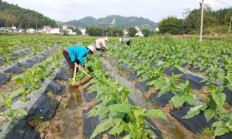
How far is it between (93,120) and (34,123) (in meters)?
0.87

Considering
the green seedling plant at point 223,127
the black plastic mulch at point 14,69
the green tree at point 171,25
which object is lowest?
the black plastic mulch at point 14,69

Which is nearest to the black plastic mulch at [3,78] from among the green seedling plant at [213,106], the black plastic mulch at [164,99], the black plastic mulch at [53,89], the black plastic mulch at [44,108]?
the black plastic mulch at [53,89]

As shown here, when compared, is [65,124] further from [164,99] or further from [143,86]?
[143,86]

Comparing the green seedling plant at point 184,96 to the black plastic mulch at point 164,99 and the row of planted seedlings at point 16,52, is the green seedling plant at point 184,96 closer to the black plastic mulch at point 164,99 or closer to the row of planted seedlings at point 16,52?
the black plastic mulch at point 164,99

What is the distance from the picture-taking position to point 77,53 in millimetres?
8672

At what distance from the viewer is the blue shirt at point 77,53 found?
858cm

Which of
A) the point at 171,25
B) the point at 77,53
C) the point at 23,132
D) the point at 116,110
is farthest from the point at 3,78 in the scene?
the point at 171,25

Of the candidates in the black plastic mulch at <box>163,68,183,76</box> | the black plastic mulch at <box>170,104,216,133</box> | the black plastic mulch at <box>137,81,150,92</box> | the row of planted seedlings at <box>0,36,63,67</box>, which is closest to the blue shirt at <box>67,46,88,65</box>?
the black plastic mulch at <box>137,81,150,92</box>

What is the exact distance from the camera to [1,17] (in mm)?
83812

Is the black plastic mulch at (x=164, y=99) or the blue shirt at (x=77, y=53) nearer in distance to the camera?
the black plastic mulch at (x=164, y=99)

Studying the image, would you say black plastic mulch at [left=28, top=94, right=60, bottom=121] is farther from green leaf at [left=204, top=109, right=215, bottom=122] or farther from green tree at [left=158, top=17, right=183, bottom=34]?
green tree at [left=158, top=17, right=183, bottom=34]

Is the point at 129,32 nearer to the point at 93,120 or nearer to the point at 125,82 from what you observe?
the point at 125,82

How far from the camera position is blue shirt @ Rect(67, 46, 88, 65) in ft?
28.1

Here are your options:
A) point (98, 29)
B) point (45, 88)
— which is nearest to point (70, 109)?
point (45, 88)
